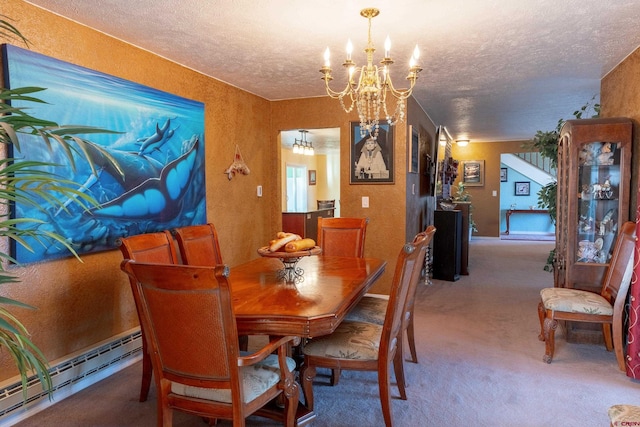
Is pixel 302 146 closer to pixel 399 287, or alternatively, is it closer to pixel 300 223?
pixel 300 223

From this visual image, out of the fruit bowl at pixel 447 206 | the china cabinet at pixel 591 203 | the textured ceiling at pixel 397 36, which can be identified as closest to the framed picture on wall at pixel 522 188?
the fruit bowl at pixel 447 206

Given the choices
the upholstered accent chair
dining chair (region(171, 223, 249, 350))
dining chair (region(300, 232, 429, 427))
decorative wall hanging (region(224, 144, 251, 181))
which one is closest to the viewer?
the upholstered accent chair

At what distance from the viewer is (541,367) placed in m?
2.83

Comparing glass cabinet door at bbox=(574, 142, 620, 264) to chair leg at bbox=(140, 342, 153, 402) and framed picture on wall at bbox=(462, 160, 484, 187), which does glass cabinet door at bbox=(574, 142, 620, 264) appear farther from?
framed picture on wall at bbox=(462, 160, 484, 187)

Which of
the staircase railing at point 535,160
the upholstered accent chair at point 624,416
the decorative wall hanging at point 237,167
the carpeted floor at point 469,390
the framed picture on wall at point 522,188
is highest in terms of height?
the staircase railing at point 535,160

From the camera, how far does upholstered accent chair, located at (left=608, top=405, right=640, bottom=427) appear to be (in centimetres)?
145

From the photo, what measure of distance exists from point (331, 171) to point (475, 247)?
17.0 feet

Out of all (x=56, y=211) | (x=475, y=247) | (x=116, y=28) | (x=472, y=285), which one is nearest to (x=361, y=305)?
(x=56, y=211)

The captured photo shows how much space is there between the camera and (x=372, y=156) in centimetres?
448

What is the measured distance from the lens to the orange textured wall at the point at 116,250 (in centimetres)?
236

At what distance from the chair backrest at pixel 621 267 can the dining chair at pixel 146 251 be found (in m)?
2.98

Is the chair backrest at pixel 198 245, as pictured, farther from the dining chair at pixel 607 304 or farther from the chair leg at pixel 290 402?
the dining chair at pixel 607 304

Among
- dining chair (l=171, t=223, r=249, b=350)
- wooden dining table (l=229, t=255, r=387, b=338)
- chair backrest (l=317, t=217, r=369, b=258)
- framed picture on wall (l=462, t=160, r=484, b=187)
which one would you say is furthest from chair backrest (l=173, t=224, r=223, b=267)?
framed picture on wall (l=462, t=160, r=484, b=187)

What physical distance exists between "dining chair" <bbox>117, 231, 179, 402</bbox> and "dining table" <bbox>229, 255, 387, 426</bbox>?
16.9 inches
